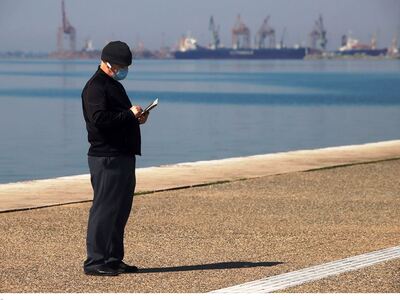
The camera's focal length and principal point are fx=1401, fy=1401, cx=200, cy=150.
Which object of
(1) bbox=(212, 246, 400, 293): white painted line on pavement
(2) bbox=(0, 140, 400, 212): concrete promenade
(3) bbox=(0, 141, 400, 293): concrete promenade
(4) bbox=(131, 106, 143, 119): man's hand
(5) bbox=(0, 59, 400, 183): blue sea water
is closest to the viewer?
(1) bbox=(212, 246, 400, 293): white painted line on pavement

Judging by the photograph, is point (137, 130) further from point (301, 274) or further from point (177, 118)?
point (177, 118)

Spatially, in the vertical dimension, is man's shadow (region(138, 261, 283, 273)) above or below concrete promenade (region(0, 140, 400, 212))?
above

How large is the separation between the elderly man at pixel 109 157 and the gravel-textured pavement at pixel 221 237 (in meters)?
0.16

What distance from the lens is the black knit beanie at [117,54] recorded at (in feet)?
28.4

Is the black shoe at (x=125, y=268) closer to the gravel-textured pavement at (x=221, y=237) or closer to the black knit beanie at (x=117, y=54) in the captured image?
the gravel-textured pavement at (x=221, y=237)

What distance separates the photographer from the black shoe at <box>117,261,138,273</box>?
881 centimetres

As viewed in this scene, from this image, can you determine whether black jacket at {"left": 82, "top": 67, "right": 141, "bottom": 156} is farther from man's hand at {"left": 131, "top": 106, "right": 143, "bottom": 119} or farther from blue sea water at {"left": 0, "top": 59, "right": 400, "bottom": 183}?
blue sea water at {"left": 0, "top": 59, "right": 400, "bottom": 183}

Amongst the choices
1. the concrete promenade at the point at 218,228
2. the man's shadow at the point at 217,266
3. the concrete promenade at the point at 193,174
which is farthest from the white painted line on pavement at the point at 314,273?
the concrete promenade at the point at 193,174

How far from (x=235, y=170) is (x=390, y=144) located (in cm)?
540

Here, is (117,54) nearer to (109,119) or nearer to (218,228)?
(109,119)

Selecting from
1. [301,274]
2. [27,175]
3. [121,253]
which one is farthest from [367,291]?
[27,175]

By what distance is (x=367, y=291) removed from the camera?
8172 mm

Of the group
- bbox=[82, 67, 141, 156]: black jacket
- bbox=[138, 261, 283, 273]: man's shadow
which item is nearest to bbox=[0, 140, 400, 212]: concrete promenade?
bbox=[138, 261, 283, 273]: man's shadow

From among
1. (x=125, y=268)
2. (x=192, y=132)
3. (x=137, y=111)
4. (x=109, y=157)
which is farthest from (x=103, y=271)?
(x=192, y=132)
